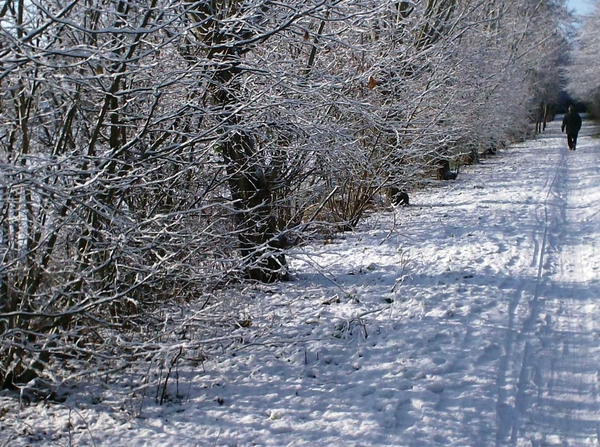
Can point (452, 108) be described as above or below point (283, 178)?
above

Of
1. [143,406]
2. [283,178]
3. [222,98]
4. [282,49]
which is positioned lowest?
[143,406]

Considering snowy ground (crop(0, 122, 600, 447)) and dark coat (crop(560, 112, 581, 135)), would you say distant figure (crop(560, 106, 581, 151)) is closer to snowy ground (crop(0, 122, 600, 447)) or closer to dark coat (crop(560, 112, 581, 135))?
dark coat (crop(560, 112, 581, 135))

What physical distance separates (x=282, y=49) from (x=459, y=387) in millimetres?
3863

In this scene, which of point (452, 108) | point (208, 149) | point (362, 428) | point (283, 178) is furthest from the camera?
point (452, 108)

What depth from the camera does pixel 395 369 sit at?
4.43m

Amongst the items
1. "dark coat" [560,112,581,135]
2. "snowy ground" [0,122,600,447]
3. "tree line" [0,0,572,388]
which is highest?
"dark coat" [560,112,581,135]

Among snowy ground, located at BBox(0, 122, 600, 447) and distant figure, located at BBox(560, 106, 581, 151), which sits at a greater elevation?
distant figure, located at BBox(560, 106, 581, 151)

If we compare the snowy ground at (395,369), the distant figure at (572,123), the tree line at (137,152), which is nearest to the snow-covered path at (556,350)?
the snowy ground at (395,369)

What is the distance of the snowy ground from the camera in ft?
12.1

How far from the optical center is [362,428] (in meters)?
3.64

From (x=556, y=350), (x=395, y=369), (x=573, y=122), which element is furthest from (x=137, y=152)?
(x=573, y=122)

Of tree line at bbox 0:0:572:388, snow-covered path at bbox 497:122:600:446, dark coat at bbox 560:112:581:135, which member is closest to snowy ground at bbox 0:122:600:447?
snow-covered path at bbox 497:122:600:446

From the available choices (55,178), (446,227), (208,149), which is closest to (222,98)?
(208,149)

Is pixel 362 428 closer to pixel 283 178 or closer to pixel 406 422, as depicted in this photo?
pixel 406 422
